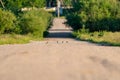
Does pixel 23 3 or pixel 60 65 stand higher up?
pixel 60 65

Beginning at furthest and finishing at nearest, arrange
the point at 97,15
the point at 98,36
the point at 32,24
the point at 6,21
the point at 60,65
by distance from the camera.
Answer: the point at 97,15
the point at 32,24
the point at 98,36
the point at 6,21
the point at 60,65

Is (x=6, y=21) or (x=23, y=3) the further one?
(x=23, y=3)

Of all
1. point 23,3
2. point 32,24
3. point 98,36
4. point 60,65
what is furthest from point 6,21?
point 23,3

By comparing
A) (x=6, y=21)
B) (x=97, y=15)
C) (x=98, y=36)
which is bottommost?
(x=98, y=36)

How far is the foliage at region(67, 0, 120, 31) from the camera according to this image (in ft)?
133

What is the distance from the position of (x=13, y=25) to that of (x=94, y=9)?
27.1ft

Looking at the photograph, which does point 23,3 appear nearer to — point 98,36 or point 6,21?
point 6,21

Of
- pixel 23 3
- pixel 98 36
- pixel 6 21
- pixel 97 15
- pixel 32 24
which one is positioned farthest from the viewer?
pixel 23 3

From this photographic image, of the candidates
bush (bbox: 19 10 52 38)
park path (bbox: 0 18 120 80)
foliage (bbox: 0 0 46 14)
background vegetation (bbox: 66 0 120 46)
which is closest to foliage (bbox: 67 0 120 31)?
background vegetation (bbox: 66 0 120 46)

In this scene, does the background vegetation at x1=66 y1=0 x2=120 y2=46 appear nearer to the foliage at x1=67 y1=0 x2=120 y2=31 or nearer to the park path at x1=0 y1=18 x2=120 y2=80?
the foliage at x1=67 y1=0 x2=120 y2=31

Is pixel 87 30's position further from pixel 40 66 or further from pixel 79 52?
pixel 40 66

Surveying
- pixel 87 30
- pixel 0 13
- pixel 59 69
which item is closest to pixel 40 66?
pixel 59 69

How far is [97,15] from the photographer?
4075 cm

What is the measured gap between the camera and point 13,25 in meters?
37.1
